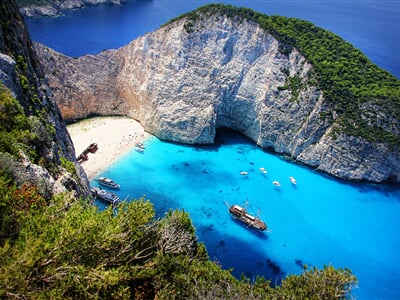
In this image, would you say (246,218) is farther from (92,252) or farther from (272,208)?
(92,252)

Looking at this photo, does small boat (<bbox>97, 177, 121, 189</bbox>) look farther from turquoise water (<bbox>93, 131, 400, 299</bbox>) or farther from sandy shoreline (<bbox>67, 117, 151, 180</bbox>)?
sandy shoreline (<bbox>67, 117, 151, 180</bbox>)

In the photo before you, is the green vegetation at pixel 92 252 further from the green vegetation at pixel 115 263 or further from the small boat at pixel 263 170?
the small boat at pixel 263 170

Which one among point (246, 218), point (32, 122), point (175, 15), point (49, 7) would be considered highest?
point (32, 122)

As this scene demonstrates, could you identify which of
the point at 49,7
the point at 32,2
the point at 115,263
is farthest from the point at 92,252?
the point at 32,2

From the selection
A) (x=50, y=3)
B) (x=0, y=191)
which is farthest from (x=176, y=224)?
(x=50, y=3)

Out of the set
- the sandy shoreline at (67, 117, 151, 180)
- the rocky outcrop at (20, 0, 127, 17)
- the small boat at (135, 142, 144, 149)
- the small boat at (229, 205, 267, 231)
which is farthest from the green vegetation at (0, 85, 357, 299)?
the rocky outcrop at (20, 0, 127, 17)

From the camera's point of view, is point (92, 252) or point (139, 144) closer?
point (92, 252)
